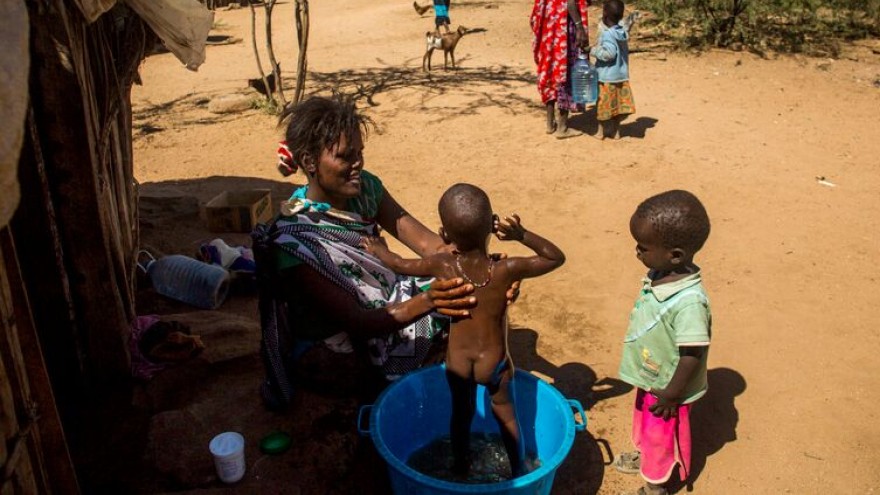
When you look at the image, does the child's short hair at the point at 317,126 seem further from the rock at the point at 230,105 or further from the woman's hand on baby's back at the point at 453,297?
the rock at the point at 230,105

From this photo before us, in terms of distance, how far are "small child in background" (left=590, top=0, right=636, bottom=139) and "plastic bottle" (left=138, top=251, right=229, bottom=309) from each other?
4.29 metres

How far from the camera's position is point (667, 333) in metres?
2.68

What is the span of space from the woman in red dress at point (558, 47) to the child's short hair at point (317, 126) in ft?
15.2

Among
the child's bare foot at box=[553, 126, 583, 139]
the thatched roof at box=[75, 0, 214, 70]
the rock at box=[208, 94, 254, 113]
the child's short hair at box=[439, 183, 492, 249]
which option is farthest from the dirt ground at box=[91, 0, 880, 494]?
the thatched roof at box=[75, 0, 214, 70]

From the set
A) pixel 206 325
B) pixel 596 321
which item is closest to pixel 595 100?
pixel 596 321

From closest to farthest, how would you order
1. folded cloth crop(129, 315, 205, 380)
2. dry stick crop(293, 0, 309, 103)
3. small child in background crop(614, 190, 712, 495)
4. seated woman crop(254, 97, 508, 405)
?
small child in background crop(614, 190, 712, 495), seated woman crop(254, 97, 508, 405), folded cloth crop(129, 315, 205, 380), dry stick crop(293, 0, 309, 103)

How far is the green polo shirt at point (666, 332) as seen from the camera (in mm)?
2566

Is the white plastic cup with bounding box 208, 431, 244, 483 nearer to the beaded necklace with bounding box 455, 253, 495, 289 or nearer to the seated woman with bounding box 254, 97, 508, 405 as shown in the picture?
the seated woman with bounding box 254, 97, 508, 405

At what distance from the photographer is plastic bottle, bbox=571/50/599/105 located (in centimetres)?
721

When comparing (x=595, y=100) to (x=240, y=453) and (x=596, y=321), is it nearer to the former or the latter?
(x=596, y=321)

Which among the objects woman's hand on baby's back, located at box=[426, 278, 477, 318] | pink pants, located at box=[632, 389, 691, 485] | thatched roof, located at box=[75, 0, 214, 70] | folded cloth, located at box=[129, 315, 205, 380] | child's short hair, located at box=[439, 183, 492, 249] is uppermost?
thatched roof, located at box=[75, 0, 214, 70]

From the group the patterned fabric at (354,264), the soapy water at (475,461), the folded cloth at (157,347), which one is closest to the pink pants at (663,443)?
the soapy water at (475,461)

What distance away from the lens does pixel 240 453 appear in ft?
8.98

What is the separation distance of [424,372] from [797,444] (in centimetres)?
171
